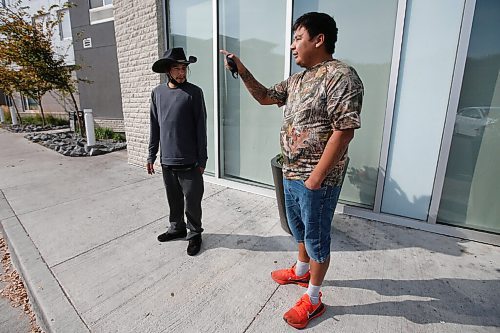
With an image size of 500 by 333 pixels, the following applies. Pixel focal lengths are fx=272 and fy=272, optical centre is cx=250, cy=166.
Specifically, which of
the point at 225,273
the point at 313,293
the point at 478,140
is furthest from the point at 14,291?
the point at 478,140

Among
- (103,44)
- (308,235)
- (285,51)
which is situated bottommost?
(308,235)

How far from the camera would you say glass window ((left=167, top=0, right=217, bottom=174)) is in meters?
4.14

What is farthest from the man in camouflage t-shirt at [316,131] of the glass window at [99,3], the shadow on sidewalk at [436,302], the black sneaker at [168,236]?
the glass window at [99,3]

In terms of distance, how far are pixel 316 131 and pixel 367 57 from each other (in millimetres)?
2005

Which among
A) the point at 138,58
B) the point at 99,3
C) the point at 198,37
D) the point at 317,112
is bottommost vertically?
the point at 317,112

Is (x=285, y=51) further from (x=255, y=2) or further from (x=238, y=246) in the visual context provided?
(x=238, y=246)

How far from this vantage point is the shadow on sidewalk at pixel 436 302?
6.05 feet

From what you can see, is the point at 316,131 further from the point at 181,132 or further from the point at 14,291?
the point at 14,291

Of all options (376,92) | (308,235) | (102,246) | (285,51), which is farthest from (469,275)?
(102,246)

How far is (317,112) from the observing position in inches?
58.5

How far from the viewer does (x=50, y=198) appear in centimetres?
388

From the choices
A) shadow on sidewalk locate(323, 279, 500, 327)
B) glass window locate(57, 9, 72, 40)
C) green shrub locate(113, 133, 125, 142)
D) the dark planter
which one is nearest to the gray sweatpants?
the dark planter

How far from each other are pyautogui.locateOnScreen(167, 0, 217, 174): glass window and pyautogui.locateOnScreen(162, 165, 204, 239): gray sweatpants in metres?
1.87

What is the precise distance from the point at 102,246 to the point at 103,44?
9704 millimetres
